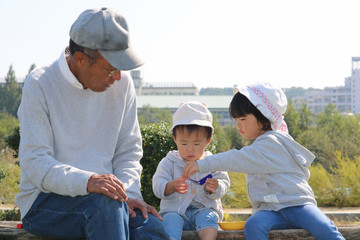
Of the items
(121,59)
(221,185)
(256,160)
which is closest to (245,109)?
(256,160)

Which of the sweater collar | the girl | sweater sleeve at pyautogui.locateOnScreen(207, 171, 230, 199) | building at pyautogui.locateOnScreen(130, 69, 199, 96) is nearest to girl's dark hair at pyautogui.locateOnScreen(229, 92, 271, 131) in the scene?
the girl

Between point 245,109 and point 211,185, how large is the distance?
57 cm

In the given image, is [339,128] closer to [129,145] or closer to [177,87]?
[129,145]

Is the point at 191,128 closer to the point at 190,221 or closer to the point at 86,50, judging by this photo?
the point at 190,221

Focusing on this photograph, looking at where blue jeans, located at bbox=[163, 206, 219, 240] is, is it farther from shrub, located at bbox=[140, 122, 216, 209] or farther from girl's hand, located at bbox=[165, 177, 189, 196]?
shrub, located at bbox=[140, 122, 216, 209]

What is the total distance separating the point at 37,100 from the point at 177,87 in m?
106

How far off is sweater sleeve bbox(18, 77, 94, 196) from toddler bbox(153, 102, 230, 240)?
87 centimetres

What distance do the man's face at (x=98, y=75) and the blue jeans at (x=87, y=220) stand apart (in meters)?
0.64

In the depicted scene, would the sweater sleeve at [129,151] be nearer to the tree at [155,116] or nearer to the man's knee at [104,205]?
the man's knee at [104,205]

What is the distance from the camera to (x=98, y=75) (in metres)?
2.61

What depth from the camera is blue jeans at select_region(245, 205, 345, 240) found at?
2.79 meters

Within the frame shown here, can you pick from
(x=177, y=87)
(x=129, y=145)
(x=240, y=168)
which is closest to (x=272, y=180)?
(x=240, y=168)

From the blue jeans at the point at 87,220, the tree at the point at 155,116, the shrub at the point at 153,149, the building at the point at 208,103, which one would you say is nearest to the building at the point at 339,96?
the building at the point at 208,103

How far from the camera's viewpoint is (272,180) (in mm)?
3037
